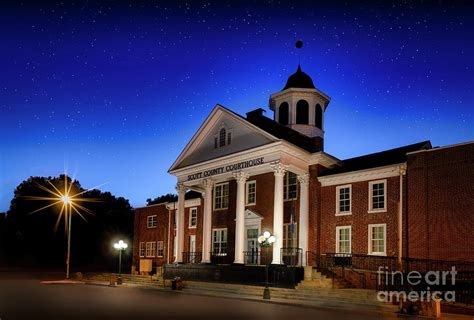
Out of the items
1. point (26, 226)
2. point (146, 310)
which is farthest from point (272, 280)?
point (26, 226)

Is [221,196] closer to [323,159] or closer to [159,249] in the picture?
[323,159]

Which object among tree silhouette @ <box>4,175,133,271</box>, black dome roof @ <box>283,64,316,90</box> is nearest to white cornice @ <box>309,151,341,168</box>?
black dome roof @ <box>283,64,316,90</box>

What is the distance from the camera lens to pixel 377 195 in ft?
96.5

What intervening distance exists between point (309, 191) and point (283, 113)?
967cm

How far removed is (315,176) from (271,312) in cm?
1546

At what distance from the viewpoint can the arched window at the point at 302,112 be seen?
131 ft

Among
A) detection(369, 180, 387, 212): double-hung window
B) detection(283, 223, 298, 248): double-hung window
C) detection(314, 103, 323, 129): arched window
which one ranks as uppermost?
detection(314, 103, 323, 129): arched window

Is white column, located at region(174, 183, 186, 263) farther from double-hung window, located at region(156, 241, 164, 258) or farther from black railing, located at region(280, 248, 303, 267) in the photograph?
double-hung window, located at region(156, 241, 164, 258)

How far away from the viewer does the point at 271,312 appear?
18.0m

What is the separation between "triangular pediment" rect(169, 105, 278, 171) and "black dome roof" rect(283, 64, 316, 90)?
7836 millimetres

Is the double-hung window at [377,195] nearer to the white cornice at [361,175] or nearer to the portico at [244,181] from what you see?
→ the white cornice at [361,175]

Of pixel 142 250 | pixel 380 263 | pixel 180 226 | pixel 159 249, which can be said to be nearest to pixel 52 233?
pixel 142 250

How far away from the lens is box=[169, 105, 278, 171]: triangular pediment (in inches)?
1283

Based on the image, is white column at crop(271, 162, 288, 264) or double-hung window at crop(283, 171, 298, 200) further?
double-hung window at crop(283, 171, 298, 200)
